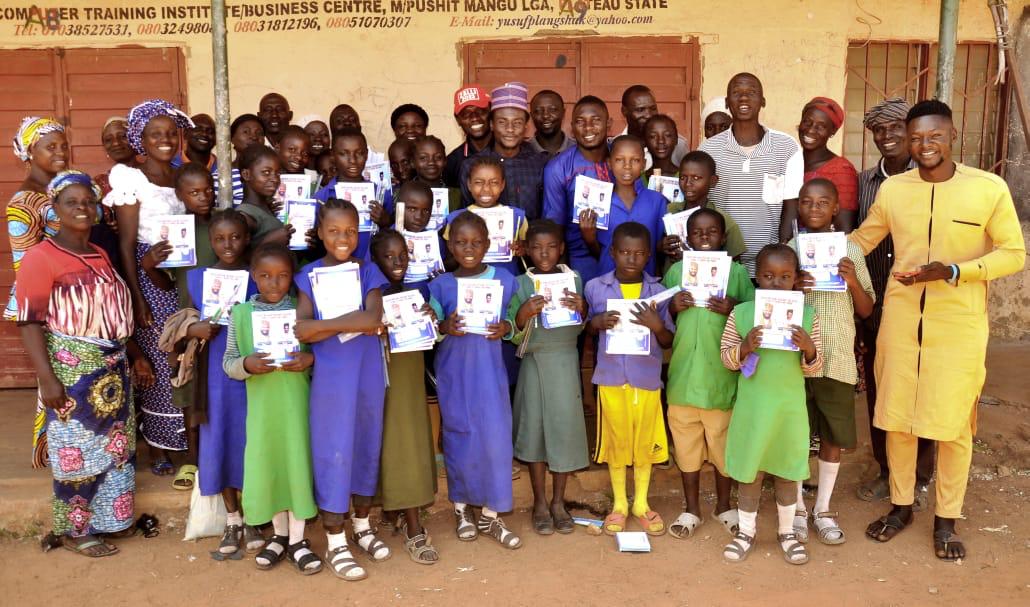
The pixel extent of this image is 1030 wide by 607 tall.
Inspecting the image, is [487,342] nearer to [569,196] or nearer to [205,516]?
[569,196]

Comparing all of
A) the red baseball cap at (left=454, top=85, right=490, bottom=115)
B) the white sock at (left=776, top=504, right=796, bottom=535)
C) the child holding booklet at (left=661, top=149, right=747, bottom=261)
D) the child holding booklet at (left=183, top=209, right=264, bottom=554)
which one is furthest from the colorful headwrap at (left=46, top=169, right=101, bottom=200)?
the white sock at (left=776, top=504, right=796, bottom=535)

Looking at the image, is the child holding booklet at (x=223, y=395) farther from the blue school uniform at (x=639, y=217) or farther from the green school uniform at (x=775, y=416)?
the green school uniform at (x=775, y=416)

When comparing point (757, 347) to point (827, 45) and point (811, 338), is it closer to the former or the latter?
point (811, 338)

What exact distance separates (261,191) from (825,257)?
Answer: 2.80 m

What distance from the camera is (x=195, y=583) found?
12.2ft

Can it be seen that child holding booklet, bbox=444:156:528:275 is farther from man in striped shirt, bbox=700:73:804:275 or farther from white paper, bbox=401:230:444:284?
man in striped shirt, bbox=700:73:804:275

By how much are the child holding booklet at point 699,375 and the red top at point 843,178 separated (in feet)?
2.58

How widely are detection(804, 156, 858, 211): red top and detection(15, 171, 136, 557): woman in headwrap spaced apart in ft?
12.2

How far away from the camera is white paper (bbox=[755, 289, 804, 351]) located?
361 centimetres

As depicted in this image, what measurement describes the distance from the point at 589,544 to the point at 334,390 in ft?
4.96

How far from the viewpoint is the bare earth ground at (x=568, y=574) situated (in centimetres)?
359

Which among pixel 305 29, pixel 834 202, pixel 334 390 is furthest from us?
pixel 305 29

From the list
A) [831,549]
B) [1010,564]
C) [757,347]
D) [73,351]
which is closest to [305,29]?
[73,351]

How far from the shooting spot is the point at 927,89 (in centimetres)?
709
